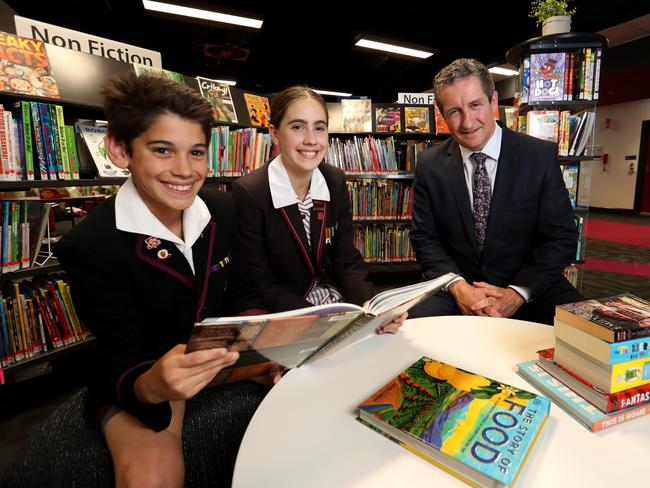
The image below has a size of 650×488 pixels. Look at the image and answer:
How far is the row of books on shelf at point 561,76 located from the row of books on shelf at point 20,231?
3.21m

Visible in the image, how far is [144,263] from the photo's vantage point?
1014mm

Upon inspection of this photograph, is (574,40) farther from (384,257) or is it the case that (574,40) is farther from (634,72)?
(634,72)

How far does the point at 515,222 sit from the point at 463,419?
1323 millimetres

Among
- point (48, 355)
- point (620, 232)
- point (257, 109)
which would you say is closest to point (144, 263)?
point (48, 355)

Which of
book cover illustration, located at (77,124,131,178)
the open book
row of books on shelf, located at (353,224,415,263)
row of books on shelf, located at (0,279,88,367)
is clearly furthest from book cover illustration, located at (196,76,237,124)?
the open book

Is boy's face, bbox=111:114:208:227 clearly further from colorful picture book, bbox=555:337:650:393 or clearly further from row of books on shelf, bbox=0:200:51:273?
row of books on shelf, bbox=0:200:51:273

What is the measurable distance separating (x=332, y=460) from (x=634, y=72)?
10765 mm

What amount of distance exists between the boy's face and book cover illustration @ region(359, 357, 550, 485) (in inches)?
28.8

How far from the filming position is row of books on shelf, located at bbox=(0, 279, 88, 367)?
6.06 ft

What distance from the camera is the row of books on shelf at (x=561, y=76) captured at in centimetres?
261

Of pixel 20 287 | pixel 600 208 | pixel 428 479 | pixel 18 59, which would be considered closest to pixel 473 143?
pixel 428 479

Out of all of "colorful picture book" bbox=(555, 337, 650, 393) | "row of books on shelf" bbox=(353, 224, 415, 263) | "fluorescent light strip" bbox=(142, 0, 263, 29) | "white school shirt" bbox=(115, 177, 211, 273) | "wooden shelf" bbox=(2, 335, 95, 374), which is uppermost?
"fluorescent light strip" bbox=(142, 0, 263, 29)

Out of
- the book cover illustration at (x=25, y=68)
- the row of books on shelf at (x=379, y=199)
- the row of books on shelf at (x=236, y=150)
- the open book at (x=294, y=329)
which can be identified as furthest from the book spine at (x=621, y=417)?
the row of books on shelf at (x=379, y=199)

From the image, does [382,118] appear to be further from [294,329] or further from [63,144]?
[294,329]
